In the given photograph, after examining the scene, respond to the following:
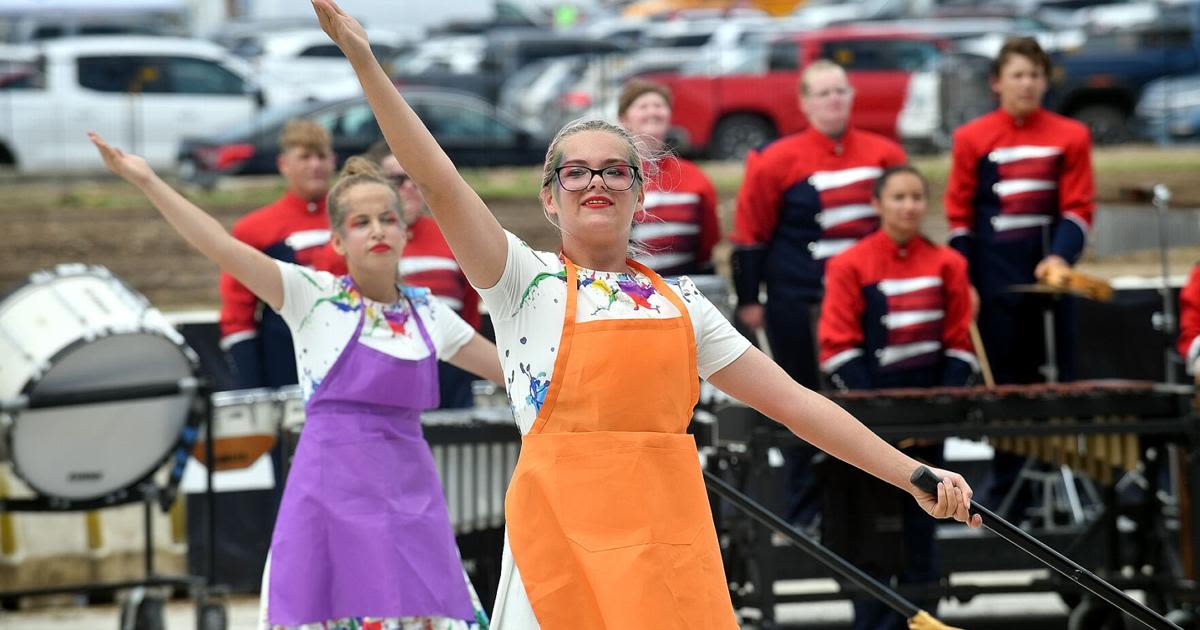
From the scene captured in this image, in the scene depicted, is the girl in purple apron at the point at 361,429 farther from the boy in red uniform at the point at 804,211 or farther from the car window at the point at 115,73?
the car window at the point at 115,73

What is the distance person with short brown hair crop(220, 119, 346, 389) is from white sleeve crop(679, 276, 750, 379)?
3.70 m

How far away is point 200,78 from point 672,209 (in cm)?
1310

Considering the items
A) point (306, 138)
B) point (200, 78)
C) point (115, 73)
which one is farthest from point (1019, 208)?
point (115, 73)

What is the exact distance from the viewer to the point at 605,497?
11.4 feet

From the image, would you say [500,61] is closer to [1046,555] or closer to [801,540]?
[801,540]

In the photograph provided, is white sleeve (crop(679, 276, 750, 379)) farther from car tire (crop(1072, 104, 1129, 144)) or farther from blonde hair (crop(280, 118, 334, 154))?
car tire (crop(1072, 104, 1129, 144))

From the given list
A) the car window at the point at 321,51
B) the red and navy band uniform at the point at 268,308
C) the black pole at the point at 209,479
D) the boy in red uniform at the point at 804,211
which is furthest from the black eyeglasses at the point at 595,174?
the car window at the point at 321,51

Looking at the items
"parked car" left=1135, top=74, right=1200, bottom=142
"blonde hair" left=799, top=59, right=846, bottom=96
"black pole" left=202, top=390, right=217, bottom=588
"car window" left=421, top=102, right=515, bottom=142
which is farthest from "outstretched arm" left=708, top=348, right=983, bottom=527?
"parked car" left=1135, top=74, right=1200, bottom=142

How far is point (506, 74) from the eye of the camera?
2130 centimetres

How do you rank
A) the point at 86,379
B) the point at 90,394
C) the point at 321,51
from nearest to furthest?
the point at 90,394 → the point at 86,379 → the point at 321,51

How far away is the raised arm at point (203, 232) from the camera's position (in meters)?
4.67

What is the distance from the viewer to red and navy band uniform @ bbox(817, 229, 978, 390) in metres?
6.62

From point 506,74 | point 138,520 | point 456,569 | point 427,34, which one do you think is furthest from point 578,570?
point 427,34

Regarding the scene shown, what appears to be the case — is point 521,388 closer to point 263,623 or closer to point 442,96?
point 263,623
